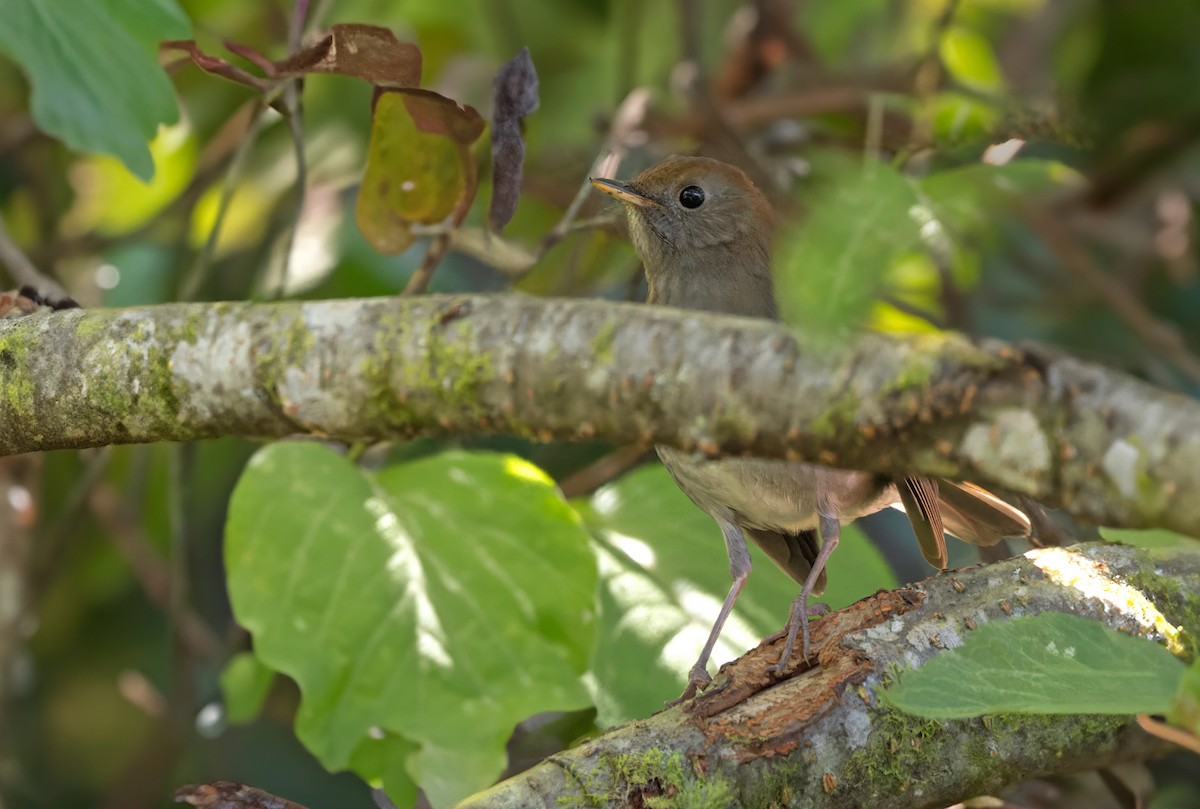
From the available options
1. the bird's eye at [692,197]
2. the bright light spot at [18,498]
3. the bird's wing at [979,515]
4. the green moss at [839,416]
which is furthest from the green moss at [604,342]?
the bright light spot at [18,498]

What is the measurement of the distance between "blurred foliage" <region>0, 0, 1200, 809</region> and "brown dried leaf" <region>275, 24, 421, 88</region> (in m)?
0.02

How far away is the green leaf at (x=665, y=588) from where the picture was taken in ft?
8.70

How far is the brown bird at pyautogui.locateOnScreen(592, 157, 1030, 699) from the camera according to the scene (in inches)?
111

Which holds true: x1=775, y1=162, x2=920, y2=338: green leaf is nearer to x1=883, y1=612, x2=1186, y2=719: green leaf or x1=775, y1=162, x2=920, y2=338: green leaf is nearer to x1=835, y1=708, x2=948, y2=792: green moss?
x1=883, y1=612, x2=1186, y2=719: green leaf

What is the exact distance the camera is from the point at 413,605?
2.55 m

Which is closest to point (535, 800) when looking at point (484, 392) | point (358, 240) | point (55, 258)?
point (484, 392)

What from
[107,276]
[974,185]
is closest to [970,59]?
[974,185]

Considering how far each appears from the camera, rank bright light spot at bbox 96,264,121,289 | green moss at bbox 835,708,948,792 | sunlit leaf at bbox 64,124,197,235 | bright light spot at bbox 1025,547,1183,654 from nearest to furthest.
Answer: green moss at bbox 835,708,948,792, bright light spot at bbox 1025,547,1183,654, bright light spot at bbox 96,264,121,289, sunlit leaf at bbox 64,124,197,235

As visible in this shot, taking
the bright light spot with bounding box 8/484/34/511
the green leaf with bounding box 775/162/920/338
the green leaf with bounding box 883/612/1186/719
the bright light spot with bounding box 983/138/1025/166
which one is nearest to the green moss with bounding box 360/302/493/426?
the green leaf with bounding box 775/162/920/338

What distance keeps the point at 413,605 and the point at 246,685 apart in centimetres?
72

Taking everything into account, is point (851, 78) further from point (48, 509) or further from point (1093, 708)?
point (1093, 708)

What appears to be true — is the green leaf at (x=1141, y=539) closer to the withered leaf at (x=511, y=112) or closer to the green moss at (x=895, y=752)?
the green moss at (x=895, y=752)

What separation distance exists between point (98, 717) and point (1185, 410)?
4545 mm

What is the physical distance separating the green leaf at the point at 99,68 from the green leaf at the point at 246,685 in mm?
1259
